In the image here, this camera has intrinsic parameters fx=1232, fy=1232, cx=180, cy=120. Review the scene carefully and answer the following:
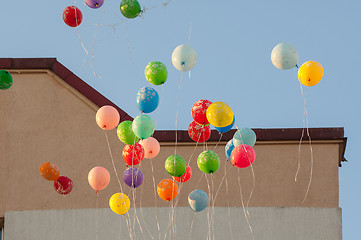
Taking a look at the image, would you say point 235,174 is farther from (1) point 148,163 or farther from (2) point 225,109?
(2) point 225,109

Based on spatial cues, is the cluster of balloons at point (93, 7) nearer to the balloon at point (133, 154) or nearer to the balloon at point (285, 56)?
the balloon at point (133, 154)

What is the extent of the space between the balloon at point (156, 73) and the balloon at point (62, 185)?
2.36 m

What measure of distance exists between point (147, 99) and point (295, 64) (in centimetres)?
210

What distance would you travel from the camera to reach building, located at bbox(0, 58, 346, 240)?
19.5 metres

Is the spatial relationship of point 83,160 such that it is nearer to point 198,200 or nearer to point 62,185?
point 62,185

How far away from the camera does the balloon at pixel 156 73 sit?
1706 cm

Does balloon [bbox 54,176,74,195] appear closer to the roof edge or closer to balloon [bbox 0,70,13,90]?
balloon [bbox 0,70,13,90]

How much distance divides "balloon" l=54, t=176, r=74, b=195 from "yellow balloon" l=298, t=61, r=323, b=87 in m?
3.98

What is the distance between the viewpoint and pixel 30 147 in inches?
786

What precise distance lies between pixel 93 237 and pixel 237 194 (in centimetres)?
241

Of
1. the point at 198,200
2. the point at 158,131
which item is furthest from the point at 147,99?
the point at 158,131

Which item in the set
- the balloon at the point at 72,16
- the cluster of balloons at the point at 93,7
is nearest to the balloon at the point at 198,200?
the cluster of balloons at the point at 93,7

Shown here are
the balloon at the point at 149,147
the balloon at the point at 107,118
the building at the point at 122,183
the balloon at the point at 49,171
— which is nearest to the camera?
the balloon at the point at 107,118

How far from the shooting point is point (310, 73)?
16812mm
